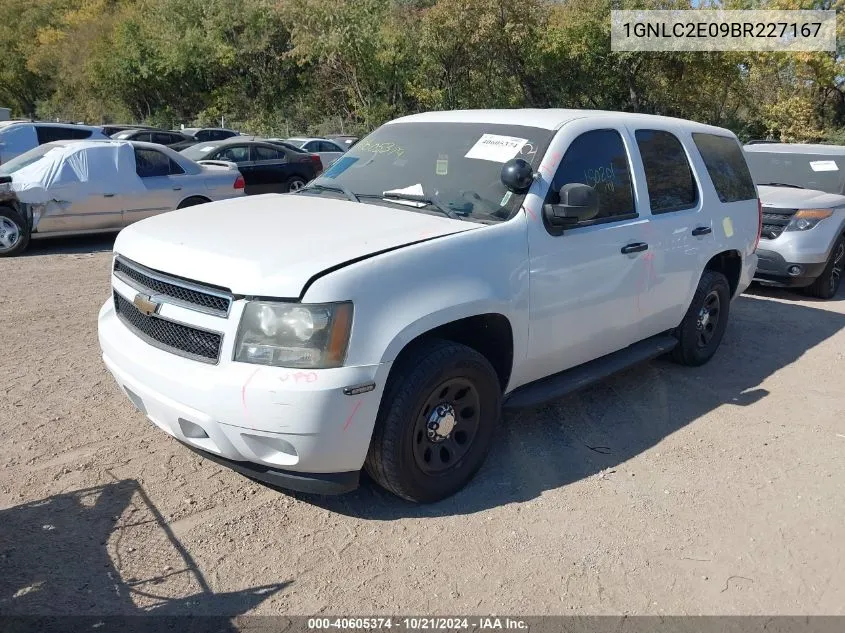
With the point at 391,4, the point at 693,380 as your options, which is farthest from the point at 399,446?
the point at 391,4

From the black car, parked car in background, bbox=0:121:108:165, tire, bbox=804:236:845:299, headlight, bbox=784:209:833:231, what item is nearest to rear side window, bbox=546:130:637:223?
headlight, bbox=784:209:833:231

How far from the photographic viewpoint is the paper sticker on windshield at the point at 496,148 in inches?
160

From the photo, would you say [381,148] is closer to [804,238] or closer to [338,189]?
[338,189]

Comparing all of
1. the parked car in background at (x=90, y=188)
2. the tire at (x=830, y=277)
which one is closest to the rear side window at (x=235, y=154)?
the parked car in background at (x=90, y=188)

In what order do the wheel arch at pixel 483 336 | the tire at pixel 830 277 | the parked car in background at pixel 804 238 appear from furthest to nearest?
the tire at pixel 830 277 < the parked car in background at pixel 804 238 < the wheel arch at pixel 483 336

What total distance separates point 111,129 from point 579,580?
70.0ft

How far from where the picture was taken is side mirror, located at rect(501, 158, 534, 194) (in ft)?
12.3

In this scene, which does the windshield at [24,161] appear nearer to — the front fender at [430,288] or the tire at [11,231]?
the tire at [11,231]

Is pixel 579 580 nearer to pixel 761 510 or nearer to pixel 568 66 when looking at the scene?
pixel 761 510

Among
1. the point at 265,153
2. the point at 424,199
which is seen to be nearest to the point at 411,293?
the point at 424,199

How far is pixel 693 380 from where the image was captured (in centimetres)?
546

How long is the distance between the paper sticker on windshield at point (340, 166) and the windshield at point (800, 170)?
20.2 feet

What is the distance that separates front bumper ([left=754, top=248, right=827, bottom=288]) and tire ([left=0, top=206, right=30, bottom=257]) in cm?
900

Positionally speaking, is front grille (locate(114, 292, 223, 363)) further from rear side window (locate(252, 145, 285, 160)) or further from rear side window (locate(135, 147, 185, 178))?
rear side window (locate(252, 145, 285, 160))
